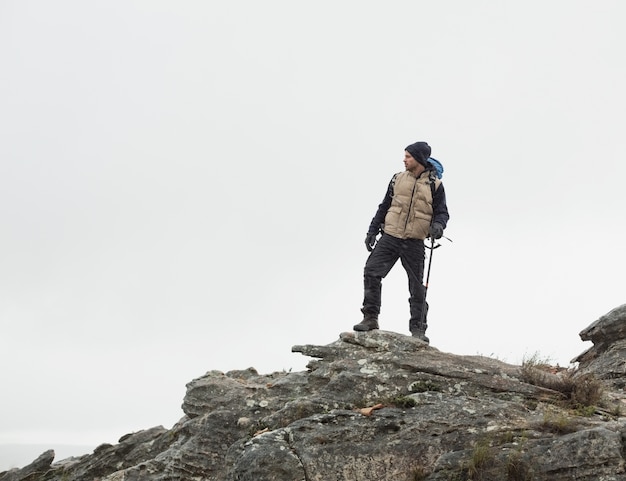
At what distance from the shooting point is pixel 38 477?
1286 cm

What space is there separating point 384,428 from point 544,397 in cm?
254

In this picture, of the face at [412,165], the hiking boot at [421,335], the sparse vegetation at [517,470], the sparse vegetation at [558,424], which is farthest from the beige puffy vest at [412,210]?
the sparse vegetation at [517,470]

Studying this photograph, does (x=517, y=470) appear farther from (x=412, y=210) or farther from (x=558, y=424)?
(x=412, y=210)

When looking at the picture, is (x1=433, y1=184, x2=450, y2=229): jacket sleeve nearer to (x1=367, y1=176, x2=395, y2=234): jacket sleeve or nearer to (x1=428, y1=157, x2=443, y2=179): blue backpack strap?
(x1=428, y1=157, x2=443, y2=179): blue backpack strap

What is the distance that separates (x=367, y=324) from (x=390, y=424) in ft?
9.92

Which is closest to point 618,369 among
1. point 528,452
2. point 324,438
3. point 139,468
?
point 528,452

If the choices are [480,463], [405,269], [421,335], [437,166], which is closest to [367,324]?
[421,335]

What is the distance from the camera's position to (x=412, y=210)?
39.5 feet

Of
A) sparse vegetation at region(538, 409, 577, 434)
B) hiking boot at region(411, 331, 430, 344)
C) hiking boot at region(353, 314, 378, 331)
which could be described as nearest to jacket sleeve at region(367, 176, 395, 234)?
hiking boot at region(353, 314, 378, 331)

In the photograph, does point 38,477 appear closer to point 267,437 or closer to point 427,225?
point 267,437

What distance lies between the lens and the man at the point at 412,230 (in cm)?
1193

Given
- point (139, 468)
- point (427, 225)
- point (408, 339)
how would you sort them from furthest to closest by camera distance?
point (427, 225)
point (408, 339)
point (139, 468)

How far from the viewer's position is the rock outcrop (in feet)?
25.3

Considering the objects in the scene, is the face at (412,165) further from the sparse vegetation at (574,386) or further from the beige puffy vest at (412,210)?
the sparse vegetation at (574,386)
